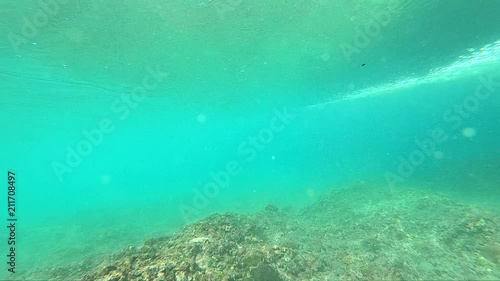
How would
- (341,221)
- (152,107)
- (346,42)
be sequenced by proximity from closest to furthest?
(341,221) < (346,42) < (152,107)

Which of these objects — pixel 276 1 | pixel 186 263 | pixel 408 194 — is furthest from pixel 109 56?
pixel 408 194

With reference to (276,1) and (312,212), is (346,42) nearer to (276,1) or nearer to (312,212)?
(276,1)

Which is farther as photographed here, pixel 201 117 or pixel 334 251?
pixel 201 117

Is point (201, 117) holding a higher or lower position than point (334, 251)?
higher

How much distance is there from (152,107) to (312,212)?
2643cm

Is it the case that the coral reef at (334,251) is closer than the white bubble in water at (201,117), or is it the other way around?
the coral reef at (334,251)

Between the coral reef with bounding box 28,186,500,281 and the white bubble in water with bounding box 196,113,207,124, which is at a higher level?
the white bubble in water with bounding box 196,113,207,124

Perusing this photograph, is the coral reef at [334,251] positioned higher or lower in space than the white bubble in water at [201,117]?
lower

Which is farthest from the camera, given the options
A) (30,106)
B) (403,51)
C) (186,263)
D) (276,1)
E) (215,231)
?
(30,106)

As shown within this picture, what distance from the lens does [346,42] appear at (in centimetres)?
1584

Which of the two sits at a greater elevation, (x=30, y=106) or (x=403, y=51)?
(x=30, y=106)

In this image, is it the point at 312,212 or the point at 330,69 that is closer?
the point at 312,212

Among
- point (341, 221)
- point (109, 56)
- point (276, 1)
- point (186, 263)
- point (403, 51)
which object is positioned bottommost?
point (341, 221)

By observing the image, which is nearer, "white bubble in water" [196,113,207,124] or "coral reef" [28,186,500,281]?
"coral reef" [28,186,500,281]
